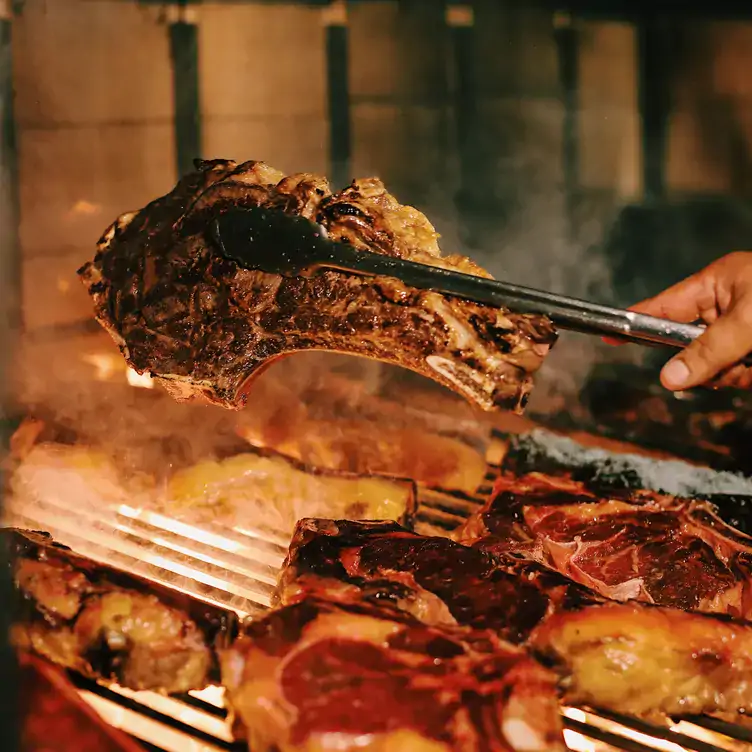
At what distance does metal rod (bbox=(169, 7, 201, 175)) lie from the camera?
137 inches

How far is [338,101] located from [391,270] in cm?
279

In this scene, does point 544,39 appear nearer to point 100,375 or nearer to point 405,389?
point 405,389

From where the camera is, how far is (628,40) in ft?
14.8

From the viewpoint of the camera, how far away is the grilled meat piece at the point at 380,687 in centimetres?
131

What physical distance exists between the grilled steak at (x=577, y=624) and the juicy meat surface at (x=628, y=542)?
338 mm

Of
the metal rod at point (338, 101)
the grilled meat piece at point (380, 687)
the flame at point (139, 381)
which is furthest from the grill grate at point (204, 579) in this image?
the metal rod at point (338, 101)

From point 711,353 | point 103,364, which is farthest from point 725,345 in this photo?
point 103,364

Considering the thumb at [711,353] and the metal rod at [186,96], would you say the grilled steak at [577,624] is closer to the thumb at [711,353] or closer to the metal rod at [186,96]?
the thumb at [711,353]

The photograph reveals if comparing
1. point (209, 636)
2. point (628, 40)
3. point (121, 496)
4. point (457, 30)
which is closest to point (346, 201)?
point (209, 636)

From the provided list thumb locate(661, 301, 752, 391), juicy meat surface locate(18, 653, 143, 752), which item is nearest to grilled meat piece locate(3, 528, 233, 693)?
juicy meat surface locate(18, 653, 143, 752)

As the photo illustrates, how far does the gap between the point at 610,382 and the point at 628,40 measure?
2.49 meters

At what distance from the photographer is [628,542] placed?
2111 millimetres

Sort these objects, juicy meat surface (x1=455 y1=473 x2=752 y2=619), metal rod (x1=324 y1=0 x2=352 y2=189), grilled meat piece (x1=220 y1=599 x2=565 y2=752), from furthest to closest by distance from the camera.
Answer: metal rod (x1=324 y1=0 x2=352 y2=189), juicy meat surface (x1=455 y1=473 x2=752 y2=619), grilled meat piece (x1=220 y1=599 x2=565 y2=752)

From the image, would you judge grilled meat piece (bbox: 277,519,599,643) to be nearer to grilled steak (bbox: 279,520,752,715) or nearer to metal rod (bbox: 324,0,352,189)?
grilled steak (bbox: 279,520,752,715)
